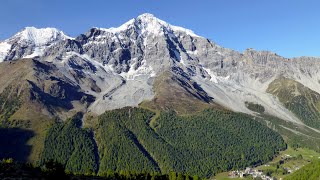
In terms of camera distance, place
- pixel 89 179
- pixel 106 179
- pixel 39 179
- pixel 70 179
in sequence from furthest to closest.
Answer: pixel 106 179 → pixel 89 179 → pixel 70 179 → pixel 39 179

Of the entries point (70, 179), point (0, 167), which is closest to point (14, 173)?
point (0, 167)

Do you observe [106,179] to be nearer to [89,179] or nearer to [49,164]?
[89,179]

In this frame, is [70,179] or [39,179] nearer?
[39,179]

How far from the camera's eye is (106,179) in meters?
142

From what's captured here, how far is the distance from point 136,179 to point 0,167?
9350cm

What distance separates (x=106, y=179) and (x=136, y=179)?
2233 inches

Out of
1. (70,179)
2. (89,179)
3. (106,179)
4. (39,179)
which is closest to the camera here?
(39,179)

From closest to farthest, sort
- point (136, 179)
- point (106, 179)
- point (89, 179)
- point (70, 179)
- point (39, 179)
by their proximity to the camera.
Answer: point (39, 179)
point (70, 179)
point (89, 179)
point (106, 179)
point (136, 179)

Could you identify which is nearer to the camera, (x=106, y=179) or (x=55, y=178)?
(x=55, y=178)

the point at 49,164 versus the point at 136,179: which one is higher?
the point at 49,164

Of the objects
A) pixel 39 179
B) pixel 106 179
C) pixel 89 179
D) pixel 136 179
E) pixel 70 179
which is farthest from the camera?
pixel 136 179

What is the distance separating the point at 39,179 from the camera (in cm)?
10862

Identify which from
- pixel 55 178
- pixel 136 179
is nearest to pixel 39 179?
pixel 55 178

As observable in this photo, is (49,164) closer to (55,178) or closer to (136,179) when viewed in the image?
(55,178)
